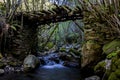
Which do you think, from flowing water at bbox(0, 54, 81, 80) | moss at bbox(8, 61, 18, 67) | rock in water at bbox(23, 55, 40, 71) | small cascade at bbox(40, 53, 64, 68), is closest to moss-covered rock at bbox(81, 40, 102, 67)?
flowing water at bbox(0, 54, 81, 80)

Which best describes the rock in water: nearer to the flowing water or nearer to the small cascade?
the flowing water

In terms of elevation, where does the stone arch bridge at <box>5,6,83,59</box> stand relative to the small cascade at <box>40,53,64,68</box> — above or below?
above

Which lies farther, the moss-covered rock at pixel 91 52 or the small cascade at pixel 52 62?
the small cascade at pixel 52 62

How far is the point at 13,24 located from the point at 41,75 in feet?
12.1

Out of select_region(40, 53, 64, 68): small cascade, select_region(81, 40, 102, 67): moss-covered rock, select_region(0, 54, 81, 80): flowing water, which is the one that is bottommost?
select_region(40, 53, 64, 68): small cascade

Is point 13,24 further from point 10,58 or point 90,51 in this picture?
point 90,51

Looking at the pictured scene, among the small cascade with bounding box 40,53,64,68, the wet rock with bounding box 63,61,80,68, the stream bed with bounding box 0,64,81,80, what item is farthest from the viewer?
the small cascade with bounding box 40,53,64,68

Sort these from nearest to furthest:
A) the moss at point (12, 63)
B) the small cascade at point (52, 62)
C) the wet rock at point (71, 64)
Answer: the moss at point (12, 63)
the wet rock at point (71, 64)
the small cascade at point (52, 62)

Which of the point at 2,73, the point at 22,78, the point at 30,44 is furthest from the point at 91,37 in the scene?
the point at 30,44

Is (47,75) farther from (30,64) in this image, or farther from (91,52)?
(91,52)

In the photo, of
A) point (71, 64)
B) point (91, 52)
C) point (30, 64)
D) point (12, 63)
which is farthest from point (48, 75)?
point (71, 64)

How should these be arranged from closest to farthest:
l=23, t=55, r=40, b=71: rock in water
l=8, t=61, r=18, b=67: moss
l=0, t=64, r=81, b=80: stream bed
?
l=0, t=64, r=81, b=80: stream bed → l=23, t=55, r=40, b=71: rock in water → l=8, t=61, r=18, b=67: moss

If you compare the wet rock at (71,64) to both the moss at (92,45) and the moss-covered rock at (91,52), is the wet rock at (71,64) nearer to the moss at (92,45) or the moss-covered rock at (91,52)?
the moss-covered rock at (91,52)

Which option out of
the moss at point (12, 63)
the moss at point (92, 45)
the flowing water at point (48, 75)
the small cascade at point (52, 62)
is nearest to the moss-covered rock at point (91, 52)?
the moss at point (92, 45)
